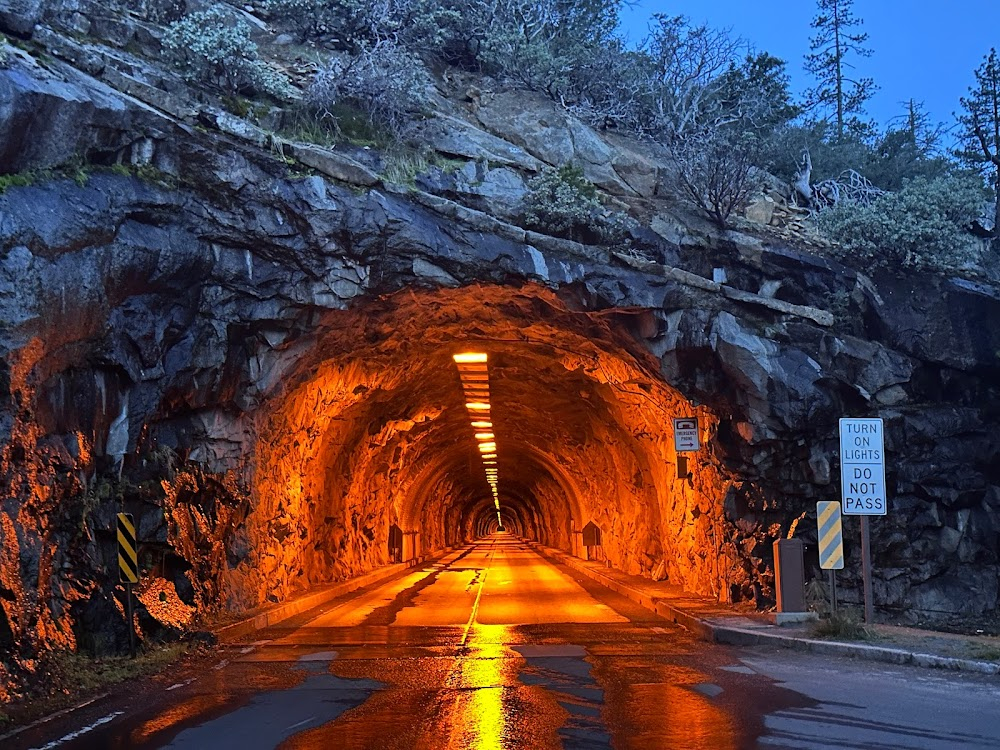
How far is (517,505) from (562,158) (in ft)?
194

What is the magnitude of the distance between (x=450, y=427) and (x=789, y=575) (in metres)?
22.1

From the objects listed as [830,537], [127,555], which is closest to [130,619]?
[127,555]

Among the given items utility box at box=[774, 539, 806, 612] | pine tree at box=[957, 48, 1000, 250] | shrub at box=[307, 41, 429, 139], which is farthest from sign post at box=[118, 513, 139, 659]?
pine tree at box=[957, 48, 1000, 250]

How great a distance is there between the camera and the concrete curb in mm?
15680

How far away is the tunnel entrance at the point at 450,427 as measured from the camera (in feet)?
65.3

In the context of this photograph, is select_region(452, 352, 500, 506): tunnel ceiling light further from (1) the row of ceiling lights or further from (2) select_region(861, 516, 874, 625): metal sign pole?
(2) select_region(861, 516, 874, 625): metal sign pole

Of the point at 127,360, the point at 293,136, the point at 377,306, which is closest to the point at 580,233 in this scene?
the point at 377,306

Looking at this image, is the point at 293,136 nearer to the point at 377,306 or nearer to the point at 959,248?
the point at 377,306

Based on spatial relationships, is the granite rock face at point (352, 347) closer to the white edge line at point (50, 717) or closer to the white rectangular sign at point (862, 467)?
the white edge line at point (50, 717)

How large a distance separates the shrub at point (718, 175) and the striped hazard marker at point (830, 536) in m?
7.49

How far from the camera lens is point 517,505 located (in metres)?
78.2

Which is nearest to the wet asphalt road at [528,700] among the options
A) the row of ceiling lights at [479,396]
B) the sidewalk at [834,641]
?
the sidewalk at [834,641]

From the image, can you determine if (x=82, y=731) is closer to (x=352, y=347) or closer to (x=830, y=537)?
(x=830, y=537)

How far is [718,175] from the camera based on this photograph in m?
19.8
